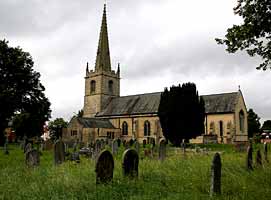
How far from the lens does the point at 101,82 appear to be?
5709 cm

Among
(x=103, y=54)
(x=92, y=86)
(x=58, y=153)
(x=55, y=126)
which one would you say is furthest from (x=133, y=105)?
(x=58, y=153)

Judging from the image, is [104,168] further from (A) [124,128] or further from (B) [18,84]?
(A) [124,128]

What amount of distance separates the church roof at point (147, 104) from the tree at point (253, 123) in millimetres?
28017

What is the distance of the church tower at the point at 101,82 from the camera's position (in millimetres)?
57469

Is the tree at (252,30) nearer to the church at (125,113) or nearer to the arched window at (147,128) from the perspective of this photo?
the church at (125,113)

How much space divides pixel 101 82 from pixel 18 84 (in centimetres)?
2662

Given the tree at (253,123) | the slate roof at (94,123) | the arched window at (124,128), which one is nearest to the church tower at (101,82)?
the slate roof at (94,123)

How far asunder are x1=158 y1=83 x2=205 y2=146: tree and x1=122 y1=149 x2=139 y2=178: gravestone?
24.9 m

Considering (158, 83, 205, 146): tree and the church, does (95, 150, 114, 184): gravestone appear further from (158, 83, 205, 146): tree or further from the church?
the church

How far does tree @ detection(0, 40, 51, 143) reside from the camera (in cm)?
2917

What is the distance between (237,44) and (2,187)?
796 centimetres

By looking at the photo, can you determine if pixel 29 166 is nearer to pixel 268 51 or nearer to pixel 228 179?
pixel 228 179

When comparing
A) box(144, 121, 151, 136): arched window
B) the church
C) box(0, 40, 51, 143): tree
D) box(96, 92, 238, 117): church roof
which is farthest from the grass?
box(144, 121, 151, 136): arched window

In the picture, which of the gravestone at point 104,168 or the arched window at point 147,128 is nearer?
the gravestone at point 104,168
